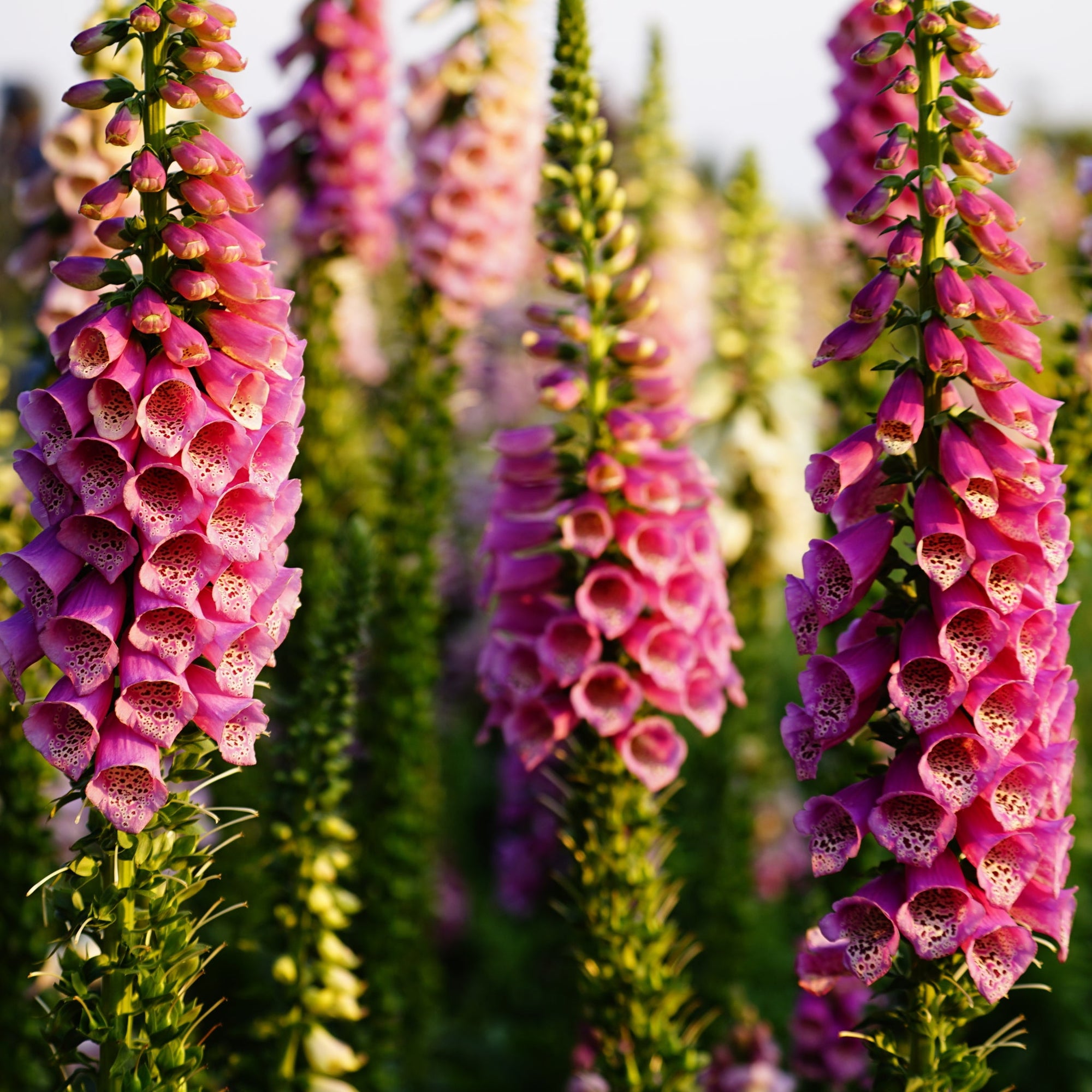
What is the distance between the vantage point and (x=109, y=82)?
274 cm

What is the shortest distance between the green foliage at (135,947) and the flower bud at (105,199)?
121 centimetres

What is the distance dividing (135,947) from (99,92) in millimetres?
1985

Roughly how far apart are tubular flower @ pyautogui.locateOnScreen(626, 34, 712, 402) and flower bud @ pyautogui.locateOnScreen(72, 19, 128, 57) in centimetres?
484

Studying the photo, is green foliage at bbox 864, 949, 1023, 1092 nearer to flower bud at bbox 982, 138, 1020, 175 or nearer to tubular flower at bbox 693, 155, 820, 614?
flower bud at bbox 982, 138, 1020, 175

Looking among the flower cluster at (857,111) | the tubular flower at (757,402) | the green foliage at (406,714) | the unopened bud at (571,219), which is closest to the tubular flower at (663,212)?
the tubular flower at (757,402)

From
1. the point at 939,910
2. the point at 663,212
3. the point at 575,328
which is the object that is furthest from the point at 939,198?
the point at 663,212

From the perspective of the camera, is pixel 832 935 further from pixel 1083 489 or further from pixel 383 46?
pixel 383 46

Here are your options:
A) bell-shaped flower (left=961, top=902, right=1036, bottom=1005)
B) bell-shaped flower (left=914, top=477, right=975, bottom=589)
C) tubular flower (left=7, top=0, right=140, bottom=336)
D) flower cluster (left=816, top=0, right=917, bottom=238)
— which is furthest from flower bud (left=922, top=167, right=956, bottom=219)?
tubular flower (left=7, top=0, right=140, bottom=336)

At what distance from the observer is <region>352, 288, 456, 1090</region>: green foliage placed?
502cm

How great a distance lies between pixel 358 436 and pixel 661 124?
9.43 ft

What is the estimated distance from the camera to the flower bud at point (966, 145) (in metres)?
2.70

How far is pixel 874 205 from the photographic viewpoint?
2730 millimetres

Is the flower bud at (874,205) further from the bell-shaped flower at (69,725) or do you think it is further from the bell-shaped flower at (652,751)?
the bell-shaped flower at (69,725)

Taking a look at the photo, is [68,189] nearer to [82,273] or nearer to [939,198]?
[82,273]
